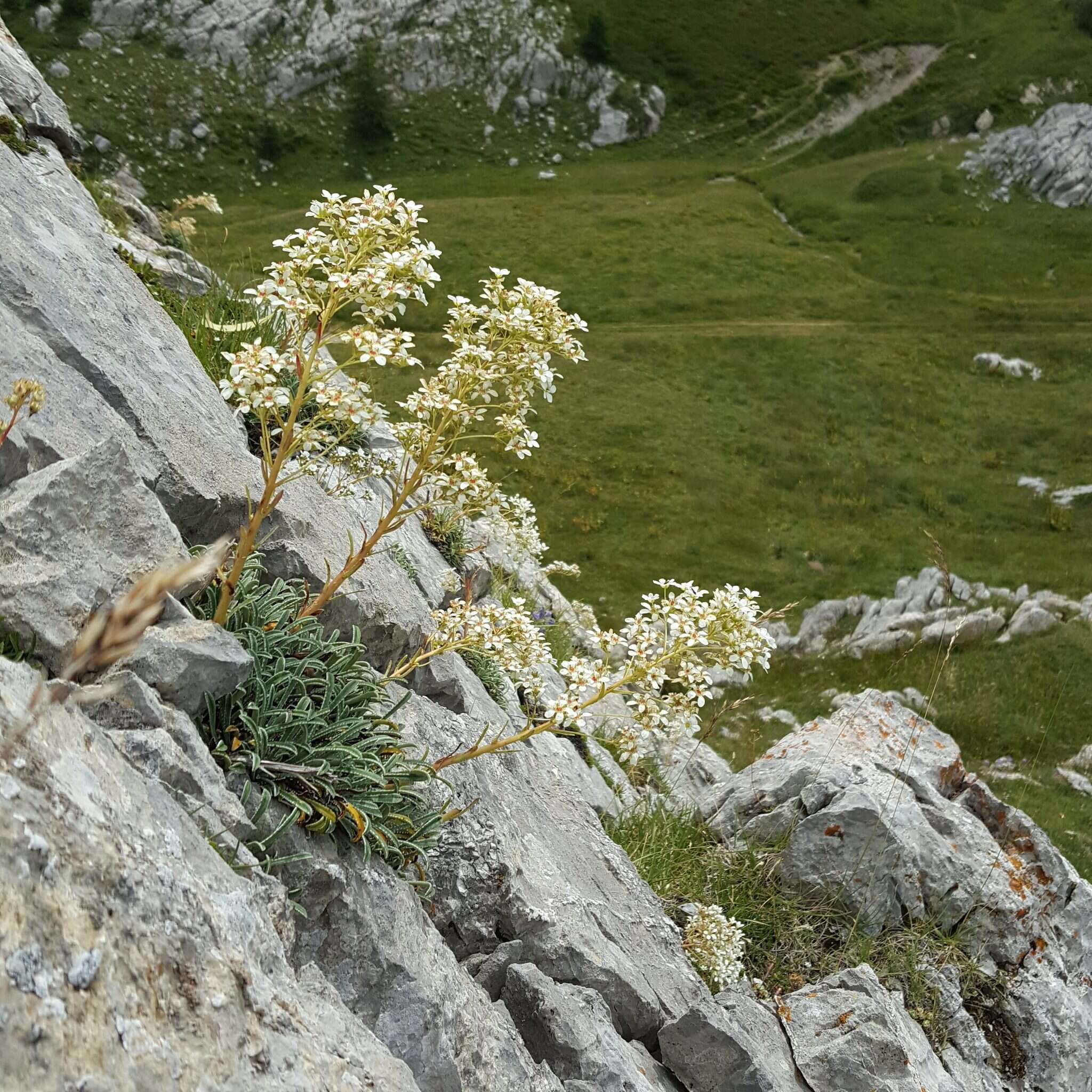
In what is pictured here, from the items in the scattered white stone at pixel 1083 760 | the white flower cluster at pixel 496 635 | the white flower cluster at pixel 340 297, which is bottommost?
the scattered white stone at pixel 1083 760

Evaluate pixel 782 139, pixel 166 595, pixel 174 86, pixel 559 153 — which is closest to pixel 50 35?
pixel 174 86

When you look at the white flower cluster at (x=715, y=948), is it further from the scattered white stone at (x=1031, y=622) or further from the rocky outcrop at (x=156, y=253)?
the scattered white stone at (x=1031, y=622)

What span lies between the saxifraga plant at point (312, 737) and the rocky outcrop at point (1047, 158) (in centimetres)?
8032

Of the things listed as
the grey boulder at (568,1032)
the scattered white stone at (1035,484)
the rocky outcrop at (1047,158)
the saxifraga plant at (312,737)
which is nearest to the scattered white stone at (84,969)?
the saxifraga plant at (312,737)

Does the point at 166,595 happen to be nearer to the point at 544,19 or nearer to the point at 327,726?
the point at 327,726

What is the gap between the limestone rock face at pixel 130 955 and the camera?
9.21 ft

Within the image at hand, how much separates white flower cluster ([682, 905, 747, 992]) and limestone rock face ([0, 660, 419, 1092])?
4169 mm

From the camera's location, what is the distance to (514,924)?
627cm

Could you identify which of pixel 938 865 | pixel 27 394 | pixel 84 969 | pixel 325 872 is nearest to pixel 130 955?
pixel 84 969

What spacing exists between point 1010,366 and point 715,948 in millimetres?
53148

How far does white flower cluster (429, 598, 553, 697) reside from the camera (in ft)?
20.1

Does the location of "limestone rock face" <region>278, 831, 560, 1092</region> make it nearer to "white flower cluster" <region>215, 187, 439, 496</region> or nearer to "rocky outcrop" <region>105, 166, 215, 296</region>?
"white flower cluster" <region>215, 187, 439, 496</region>

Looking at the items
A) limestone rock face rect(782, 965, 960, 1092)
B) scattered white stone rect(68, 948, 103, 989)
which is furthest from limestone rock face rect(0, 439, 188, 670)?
limestone rock face rect(782, 965, 960, 1092)

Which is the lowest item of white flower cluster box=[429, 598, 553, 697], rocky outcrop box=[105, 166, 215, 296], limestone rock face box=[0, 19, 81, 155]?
white flower cluster box=[429, 598, 553, 697]
